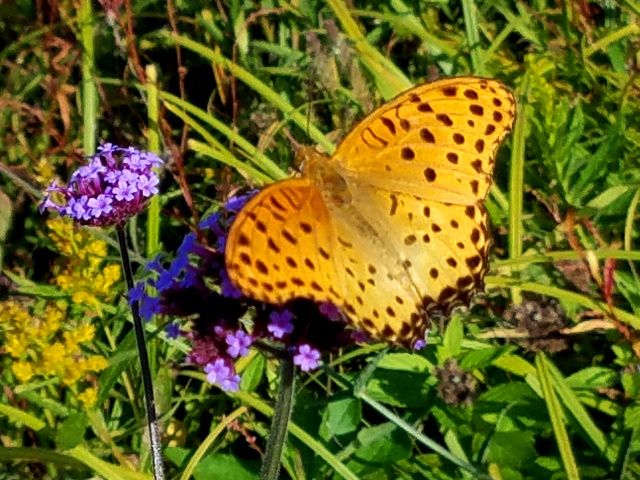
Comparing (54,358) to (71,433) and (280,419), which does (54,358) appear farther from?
(280,419)

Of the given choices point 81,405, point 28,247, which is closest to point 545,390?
point 81,405

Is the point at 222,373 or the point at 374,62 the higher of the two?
the point at 374,62

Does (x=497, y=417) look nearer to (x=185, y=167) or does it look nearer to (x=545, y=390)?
(x=545, y=390)

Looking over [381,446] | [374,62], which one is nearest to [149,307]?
[381,446]

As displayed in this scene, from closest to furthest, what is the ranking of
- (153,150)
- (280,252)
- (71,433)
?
(280,252)
(71,433)
(153,150)

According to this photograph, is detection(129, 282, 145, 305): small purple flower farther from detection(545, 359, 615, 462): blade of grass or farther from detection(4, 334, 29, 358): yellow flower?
detection(545, 359, 615, 462): blade of grass

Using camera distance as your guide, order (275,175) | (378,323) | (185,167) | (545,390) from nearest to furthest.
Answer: (378,323) < (545,390) < (275,175) < (185,167)

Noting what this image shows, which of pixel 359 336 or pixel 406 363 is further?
pixel 406 363
